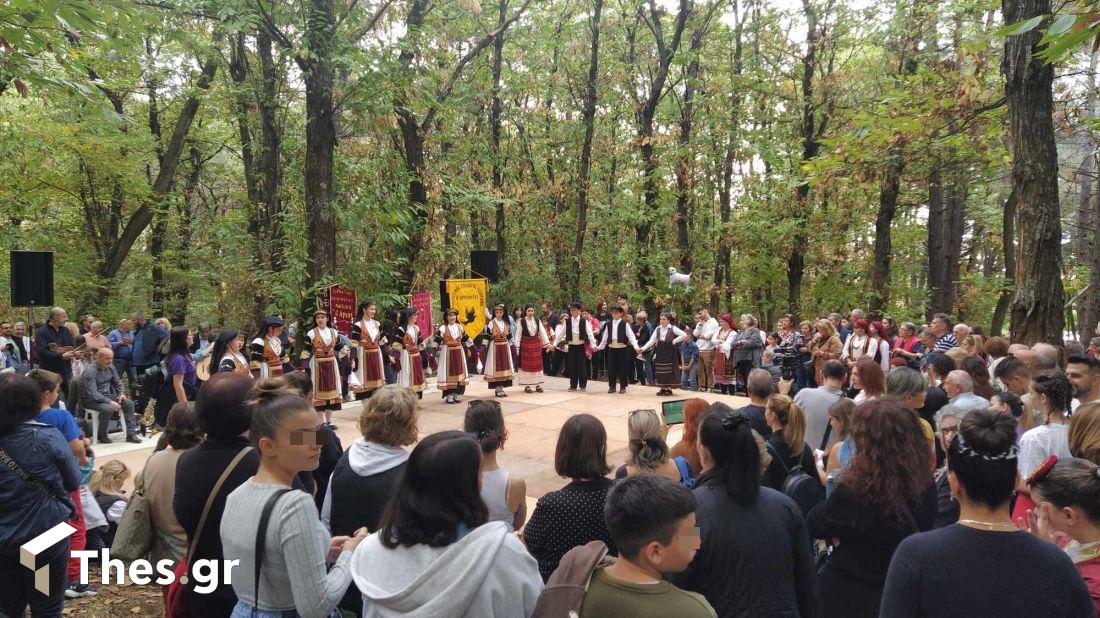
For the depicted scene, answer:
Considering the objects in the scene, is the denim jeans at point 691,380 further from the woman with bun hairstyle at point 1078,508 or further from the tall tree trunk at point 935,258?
the woman with bun hairstyle at point 1078,508

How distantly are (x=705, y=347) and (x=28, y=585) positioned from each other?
12276 mm

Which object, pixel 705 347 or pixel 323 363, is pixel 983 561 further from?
pixel 705 347

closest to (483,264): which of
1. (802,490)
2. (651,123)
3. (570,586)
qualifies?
(651,123)

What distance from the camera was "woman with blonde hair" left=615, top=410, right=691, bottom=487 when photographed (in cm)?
319

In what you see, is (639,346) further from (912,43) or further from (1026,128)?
(912,43)

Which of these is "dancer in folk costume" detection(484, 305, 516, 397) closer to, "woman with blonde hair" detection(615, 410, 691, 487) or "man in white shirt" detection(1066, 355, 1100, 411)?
"man in white shirt" detection(1066, 355, 1100, 411)

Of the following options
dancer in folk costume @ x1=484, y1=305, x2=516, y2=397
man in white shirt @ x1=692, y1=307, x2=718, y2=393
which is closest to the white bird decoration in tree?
man in white shirt @ x1=692, y1=307, x2=718, y2=393

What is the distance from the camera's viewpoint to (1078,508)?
2357mm

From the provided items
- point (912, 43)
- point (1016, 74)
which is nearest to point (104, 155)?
point (1016, 74)

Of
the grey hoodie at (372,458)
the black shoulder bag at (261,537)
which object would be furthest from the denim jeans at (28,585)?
the black shoulder bag at (261,537)

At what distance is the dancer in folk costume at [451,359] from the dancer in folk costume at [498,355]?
59cm

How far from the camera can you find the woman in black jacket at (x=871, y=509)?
2734 mm

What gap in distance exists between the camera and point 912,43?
16.3m

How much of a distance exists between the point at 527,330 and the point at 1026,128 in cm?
867
